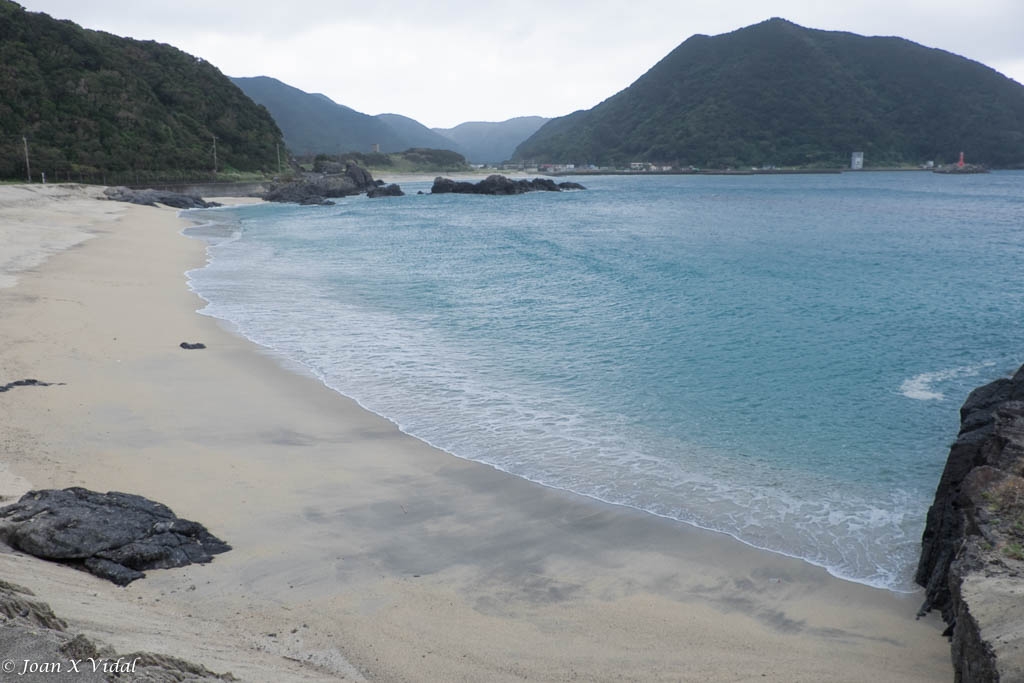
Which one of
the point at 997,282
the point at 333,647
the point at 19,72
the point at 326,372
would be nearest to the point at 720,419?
the point at 326,372

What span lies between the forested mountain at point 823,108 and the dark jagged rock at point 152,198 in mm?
116097

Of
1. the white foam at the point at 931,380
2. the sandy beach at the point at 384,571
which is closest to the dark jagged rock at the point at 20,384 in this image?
the sandy beach at the point at 384,571

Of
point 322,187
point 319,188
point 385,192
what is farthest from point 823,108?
point 319,188

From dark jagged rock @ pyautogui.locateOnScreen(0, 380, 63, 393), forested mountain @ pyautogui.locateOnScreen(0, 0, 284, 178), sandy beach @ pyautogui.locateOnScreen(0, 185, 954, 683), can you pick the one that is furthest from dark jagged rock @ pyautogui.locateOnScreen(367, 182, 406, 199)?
sandy beach @ pyautogui.locateOnScreen(0, 185, 954, 683)

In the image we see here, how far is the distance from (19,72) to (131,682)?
249 feet

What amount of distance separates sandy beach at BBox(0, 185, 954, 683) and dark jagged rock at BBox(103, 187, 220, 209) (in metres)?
45.3

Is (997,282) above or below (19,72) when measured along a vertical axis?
below

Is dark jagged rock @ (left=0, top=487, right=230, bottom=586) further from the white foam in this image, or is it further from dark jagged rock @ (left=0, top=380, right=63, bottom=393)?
the white foam

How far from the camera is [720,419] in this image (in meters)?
9.94

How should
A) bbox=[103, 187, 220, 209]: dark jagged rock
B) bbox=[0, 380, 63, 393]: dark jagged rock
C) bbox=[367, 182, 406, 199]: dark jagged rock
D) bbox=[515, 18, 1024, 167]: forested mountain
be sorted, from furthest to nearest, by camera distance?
bbox=[515, 18, 1024, 167]: forested mountain, bbox=[367, 182, 406, 199]: dark jagged rock, bbox=[103, 187, 220, 209]: dark jagged rock, bbox=[0, 380, 63, 393]: dark jagged rock

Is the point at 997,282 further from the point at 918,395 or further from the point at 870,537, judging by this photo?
the point at 870,537

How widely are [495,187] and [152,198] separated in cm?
4399

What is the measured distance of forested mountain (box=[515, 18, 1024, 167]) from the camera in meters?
140

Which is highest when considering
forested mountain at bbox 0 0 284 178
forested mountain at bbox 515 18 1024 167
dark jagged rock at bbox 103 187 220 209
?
forested mountain at bbox 515 18 1024 167
